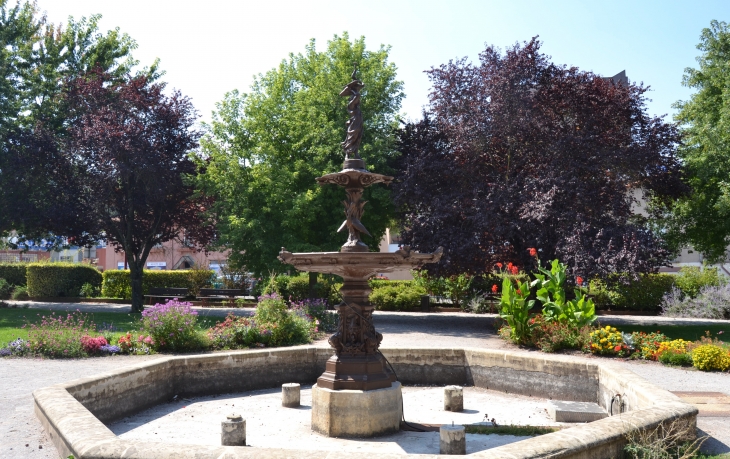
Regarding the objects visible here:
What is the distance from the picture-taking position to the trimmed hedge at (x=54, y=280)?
105 feet

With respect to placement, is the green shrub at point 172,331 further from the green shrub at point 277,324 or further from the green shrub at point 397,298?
the green shrub at point 397,298

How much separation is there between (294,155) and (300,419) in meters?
15.8

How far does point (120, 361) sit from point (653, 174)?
634 inches

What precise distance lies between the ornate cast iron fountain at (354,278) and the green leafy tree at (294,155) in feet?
40.7

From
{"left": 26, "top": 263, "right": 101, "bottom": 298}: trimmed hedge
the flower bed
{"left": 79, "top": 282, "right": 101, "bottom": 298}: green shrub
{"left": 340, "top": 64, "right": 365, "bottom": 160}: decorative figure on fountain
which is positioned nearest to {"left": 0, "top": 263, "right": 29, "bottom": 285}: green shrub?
{"left": 26, "top": 263, "right": 101, "bottom": 298}: trimmed hedge

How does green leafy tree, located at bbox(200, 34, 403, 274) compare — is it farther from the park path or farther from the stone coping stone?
the stone coping stone

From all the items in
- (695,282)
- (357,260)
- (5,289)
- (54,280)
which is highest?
(357,260)

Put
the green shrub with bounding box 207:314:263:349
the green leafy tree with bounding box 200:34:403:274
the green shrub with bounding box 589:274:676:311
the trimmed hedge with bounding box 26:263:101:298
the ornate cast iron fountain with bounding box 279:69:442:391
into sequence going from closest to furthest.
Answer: the ornate cast iron fountain with bounding box 279:69:442:391 → the green shrub with bounding box 207:314:263:349 → the green leafy tree with bounding box 200:34:403:274 → the green shrub with bounding box 589:274:676:311 → the trimmed hedge with bounding box 26:263:101:298

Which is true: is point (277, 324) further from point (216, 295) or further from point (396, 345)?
point (216, 295)

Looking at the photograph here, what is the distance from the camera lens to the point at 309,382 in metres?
10.5

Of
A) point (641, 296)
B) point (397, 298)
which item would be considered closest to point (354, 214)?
point (397, 298)

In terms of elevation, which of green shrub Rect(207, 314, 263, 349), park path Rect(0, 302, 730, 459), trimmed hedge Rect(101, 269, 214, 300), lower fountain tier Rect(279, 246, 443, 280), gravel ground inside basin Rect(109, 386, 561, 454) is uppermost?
lower fountain tier Rect(279, 246, 443, 280)

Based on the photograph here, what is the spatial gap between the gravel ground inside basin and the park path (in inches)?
42.4

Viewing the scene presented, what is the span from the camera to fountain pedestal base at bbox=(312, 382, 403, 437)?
698cm
